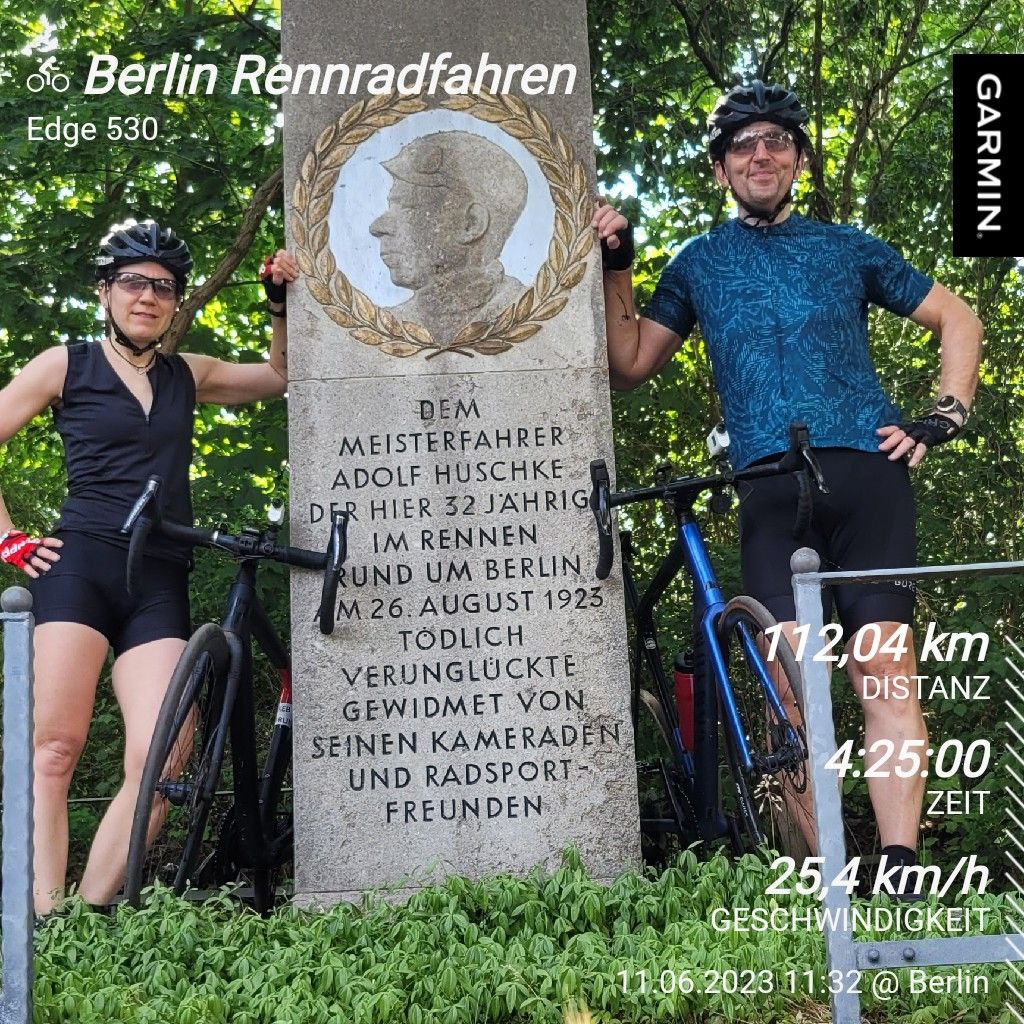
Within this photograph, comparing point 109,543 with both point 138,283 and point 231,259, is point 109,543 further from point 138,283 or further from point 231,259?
point 231,259

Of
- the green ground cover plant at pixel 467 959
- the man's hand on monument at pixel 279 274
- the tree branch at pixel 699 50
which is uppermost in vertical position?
the tree branch at pixel 699 50

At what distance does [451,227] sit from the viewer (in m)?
5.02

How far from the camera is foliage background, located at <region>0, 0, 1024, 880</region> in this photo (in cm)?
732

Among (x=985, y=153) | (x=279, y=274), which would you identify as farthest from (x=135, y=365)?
(x=985, y=153)

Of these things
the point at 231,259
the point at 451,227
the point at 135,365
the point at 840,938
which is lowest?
the point at 840,938

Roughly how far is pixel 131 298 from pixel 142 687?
1229mm

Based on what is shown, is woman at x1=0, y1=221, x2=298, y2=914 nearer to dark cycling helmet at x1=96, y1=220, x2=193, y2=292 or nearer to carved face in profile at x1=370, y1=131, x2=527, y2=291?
dark cycling helmet at x1=96, y1=220, x2=193, y2=292

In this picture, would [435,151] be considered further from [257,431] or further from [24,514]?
[24,514]

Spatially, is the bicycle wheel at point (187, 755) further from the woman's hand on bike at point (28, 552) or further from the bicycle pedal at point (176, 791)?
the woman's hand on bike at point (28, 552)

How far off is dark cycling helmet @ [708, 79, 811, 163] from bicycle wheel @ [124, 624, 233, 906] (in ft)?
7.11

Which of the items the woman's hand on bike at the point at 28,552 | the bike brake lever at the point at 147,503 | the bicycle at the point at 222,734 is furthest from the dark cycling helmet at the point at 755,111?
the woman's hand on bike at the point at 28,552

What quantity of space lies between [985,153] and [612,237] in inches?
121

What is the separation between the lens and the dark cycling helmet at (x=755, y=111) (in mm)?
4570

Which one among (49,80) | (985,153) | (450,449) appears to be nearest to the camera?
(450,449)
